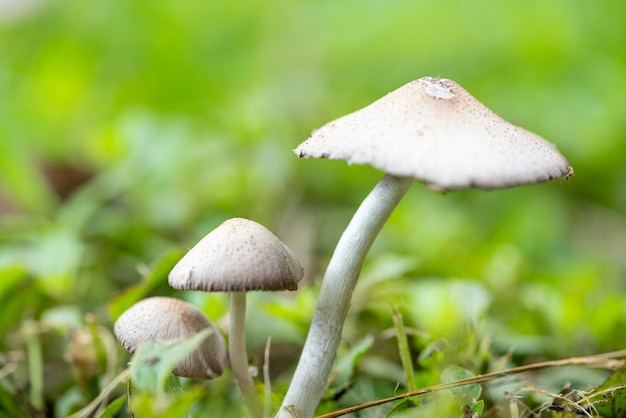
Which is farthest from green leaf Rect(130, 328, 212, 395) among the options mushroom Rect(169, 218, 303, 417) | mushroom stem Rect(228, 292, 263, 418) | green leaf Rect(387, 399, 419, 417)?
green leaf Rect(387, 399, 419, 417)

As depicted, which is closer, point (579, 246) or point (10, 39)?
point (579, 246)

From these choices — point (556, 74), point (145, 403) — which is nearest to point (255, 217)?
point (145, 403)

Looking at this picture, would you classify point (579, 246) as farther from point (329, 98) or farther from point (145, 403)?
point (145, 403)

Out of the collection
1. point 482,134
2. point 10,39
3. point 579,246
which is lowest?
point 579,246

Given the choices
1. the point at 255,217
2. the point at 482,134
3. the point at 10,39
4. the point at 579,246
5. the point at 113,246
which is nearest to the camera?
the point at 482,134

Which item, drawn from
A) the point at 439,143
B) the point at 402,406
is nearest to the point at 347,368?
the point at 402,406

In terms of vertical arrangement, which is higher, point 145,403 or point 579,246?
point 145,403
